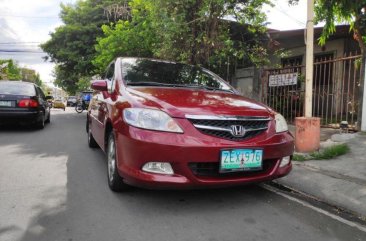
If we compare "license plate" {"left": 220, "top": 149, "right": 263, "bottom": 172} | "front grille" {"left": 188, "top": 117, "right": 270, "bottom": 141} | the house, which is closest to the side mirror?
"front grille" {"left": 188, "top": 117, "right": 270, "bottom": 141}

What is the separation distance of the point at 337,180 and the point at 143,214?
2.52 metres

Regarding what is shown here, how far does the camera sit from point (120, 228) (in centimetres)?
309

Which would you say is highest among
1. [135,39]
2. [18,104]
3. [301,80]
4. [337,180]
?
[135,39]

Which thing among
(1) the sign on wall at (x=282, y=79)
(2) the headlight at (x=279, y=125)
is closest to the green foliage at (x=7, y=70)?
(1) the sign on wall at (x=282, y=79)

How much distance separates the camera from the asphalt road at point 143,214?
3.00m

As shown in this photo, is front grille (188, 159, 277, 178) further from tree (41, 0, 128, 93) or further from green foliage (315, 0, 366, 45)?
tree (41, 0, 128, 93)

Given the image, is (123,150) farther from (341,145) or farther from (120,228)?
(341,145)

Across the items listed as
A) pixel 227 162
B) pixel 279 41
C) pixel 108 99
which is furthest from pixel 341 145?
pixel 279 41

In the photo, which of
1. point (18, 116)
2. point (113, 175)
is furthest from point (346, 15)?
point (18, 116)

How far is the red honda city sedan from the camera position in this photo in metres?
3.29

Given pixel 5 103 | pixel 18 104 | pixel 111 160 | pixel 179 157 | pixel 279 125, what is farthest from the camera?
pixel 18 104

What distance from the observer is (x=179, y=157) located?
326cm

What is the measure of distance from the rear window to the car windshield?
5.34m

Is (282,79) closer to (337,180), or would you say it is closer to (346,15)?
(346,15)
